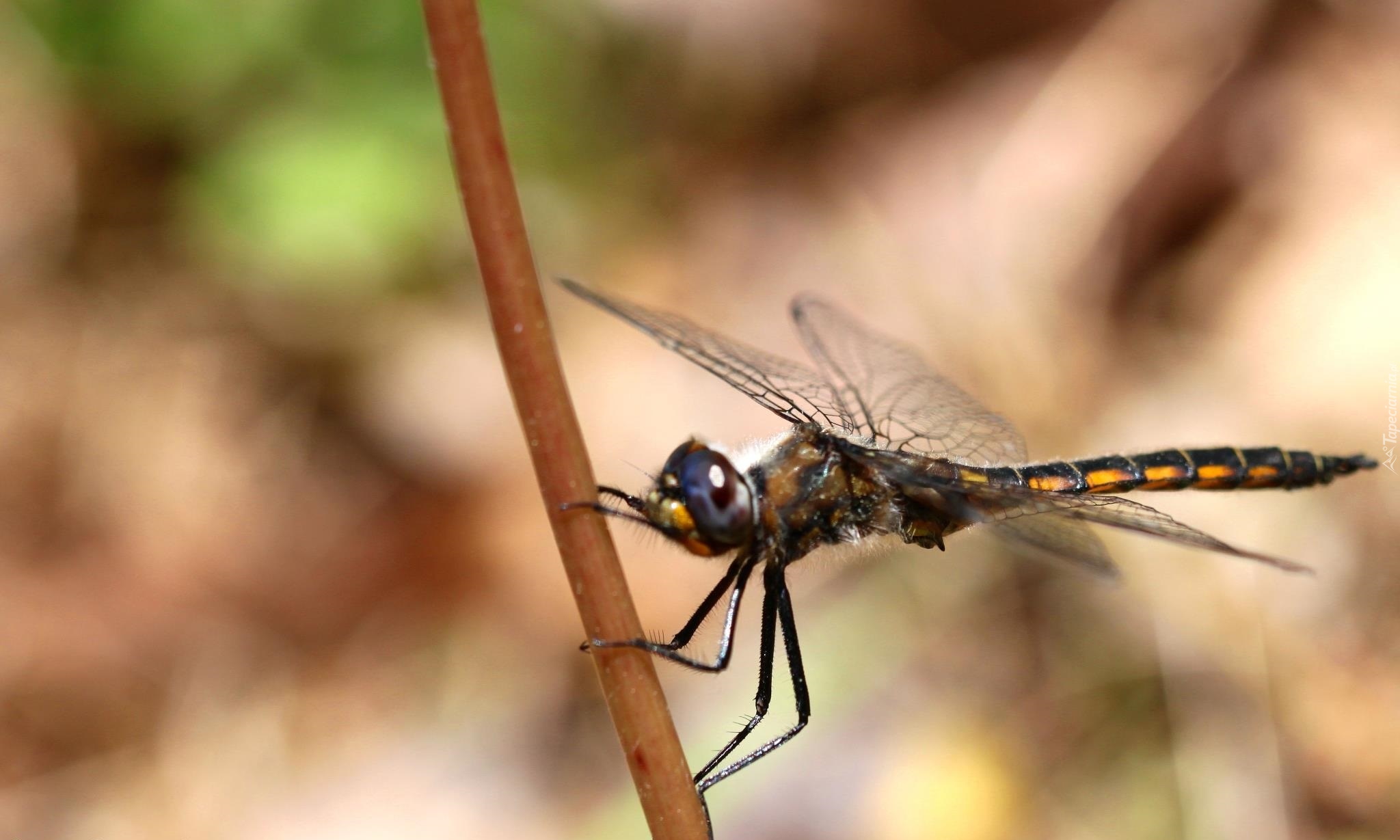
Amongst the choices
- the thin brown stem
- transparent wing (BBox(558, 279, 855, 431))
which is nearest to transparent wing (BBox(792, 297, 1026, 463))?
transparent wing (BBox(558, 279, 855, 431))

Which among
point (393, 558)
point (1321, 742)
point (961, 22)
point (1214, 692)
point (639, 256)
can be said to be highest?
point (961, 22)

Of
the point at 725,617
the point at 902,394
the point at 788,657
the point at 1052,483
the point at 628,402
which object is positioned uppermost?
the point at 628,402

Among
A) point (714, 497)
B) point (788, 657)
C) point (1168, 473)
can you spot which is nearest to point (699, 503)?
point (714, 497)

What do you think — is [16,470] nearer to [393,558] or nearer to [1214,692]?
[393,558]

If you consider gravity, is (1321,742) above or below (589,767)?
below

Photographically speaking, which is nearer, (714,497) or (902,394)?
(714,497)

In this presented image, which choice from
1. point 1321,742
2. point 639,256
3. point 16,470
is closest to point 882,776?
point 1321,742

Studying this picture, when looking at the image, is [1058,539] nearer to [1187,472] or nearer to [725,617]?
[725,617]
